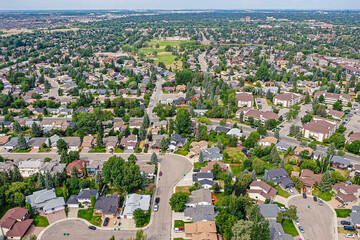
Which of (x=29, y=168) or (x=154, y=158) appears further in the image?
(x=154, y=158)

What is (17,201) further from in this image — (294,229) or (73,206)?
(294,229)

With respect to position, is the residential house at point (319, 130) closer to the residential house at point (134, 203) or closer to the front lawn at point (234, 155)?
the front lawn at point (234, 155)

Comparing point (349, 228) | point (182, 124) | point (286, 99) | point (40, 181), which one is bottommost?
point (349, 228)

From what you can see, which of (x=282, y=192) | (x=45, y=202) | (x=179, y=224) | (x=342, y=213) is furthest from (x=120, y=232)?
(x=342, y=213)

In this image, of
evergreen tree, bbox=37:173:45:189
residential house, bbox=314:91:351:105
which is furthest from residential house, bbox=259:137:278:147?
evergreen tree, bbox=37:173:45:189

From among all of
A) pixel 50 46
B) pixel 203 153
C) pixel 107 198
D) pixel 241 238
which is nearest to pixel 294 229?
pixel 241 238

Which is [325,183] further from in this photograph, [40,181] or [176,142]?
[40,181]

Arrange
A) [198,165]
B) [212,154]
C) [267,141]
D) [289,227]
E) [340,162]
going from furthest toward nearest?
[267,141] → [212,154] → [198,165] → [340,162] → [289,227]
